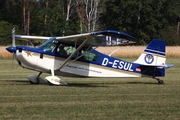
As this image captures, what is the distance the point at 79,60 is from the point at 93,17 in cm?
5190

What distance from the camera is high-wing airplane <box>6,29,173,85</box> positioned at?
55.7 ft

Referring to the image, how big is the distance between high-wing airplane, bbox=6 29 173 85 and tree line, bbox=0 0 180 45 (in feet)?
136

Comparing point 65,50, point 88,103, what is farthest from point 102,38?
point 88,103

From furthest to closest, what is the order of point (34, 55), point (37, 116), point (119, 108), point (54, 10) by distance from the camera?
point (54, 10) < point (34, 55) < point (119, 108) < point (37, 116)

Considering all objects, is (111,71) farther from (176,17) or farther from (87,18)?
(176,17)

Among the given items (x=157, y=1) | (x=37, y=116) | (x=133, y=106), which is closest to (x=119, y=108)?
A: (x=133, y=106)

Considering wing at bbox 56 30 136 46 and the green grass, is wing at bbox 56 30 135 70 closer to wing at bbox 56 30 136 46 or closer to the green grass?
wing at bbox 56 30 136 46

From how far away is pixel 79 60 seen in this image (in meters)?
17.8

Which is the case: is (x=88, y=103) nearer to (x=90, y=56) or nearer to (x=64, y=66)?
(x=64, y=66)

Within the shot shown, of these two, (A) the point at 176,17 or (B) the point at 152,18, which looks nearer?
(B) the point at 152,18

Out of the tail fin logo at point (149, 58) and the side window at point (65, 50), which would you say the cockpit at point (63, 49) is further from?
the tail fin logo at point (149, 58)

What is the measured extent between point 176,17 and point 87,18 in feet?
45.3

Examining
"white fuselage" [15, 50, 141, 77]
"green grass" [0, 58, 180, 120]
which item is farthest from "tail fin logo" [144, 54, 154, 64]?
"green grass" [0, 58, 180, 120]

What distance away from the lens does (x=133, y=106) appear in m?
11.4
